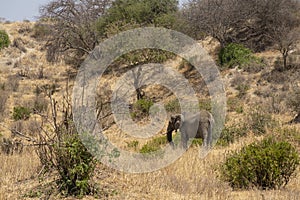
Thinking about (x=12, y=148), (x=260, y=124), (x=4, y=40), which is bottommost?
(x=12, y=148)

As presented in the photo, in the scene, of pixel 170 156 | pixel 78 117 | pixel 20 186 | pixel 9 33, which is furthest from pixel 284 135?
pixel 9 33

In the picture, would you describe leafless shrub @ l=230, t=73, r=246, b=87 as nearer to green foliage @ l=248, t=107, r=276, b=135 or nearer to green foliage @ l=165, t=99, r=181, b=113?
green foliage @ l=165, t=99, r=181, b=113

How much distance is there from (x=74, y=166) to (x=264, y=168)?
2.76 meters

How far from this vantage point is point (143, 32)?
69.2 feet

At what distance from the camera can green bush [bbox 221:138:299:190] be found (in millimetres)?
5906

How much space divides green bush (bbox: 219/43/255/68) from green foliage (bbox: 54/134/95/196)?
60.7 feet

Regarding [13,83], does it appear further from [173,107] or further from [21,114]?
[173,107]

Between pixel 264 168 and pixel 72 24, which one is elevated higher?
pixel 72 24

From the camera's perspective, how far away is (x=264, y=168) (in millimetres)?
5906

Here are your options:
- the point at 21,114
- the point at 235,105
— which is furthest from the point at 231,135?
the point at 21,114

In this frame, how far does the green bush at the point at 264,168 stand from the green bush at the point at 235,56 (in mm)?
17023

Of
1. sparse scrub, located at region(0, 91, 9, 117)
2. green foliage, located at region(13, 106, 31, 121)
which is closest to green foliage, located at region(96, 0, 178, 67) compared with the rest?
sparse scrub, located at region(0, 91, 9, 117)

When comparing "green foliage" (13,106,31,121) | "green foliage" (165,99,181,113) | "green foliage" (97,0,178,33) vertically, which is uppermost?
"green foliage" (97,0,178,33)

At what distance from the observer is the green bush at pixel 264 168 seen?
591 centimetres
